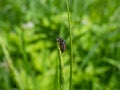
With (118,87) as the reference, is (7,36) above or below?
above

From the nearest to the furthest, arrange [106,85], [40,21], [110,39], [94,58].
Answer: [106,85] < [94,58] < [110,39] < [40,21]

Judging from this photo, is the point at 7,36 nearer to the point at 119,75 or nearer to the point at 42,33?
the point at 42,33

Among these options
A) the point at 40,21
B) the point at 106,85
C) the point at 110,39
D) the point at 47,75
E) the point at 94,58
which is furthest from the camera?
the point at 40,21

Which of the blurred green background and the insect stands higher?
the insect

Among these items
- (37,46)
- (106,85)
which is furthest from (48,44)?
(106,85)

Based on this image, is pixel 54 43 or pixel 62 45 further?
pixel 54 43

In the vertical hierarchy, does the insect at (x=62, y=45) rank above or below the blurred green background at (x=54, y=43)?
above

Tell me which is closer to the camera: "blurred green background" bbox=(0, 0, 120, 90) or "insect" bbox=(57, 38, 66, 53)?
"insect" bbox=(57, 38, 66, 53)

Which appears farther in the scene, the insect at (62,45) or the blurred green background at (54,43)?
the blurred green background at (54,43)
